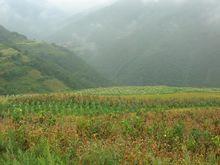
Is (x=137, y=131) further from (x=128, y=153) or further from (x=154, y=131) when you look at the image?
(x=128, y=153)

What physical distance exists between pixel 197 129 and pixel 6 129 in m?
6.39

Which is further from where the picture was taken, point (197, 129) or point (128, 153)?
point (197, 129)

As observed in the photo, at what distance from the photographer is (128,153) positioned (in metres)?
8.20

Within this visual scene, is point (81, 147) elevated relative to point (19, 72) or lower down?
lower down

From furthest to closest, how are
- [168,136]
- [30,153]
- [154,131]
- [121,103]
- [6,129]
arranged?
[121,103]
[154,131]
[168,136]
[6,129]
[30,153]

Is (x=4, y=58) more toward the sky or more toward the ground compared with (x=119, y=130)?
more toward the sky

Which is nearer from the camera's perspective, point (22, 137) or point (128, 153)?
point (128, 153)

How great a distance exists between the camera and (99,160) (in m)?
7.74

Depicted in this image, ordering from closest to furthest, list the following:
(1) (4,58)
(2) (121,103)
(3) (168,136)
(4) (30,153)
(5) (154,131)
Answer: (4) (30,153)
(3) (168,136)
(5) (154,131)
(2) (121,103)
(1) (4,58)

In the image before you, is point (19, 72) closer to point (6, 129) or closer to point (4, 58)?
point (4, 58)

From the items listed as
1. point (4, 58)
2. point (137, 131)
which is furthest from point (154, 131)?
point (4, 58)

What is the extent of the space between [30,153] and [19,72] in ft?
472

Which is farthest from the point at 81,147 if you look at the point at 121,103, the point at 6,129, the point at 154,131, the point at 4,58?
the point at 4,58

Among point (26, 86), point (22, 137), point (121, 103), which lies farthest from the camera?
point (26, 86)
